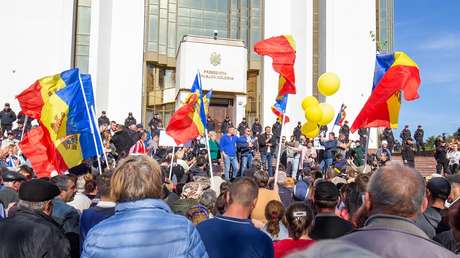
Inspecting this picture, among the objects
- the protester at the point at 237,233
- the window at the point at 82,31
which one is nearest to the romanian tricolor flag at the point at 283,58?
the protester at the point at 237,233

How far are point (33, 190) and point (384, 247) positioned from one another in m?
2.74

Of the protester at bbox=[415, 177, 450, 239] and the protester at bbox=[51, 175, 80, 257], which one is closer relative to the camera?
the protester at bbox=[415, 177, 450, 239]

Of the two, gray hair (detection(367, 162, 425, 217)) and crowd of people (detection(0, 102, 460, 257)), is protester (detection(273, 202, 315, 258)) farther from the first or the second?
gray hair (detection(367, 162, 425, 217))

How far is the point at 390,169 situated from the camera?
238 centimetres

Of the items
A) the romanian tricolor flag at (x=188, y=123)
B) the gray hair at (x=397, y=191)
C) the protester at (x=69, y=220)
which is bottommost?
the protester at (x=69, y=220)

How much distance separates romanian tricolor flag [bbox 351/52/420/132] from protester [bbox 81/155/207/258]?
7.12 m

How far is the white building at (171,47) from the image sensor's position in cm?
3120

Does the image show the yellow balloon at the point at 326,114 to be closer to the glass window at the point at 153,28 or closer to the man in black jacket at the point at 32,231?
the man in black jacket at the point at 32,231

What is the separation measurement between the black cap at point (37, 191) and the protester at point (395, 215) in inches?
96.7

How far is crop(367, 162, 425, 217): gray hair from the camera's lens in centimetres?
227

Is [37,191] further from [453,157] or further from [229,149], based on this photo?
[453,157]

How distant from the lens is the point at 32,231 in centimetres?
354

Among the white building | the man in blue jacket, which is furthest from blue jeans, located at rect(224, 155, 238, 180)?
the white building

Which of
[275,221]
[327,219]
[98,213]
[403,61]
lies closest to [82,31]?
[403,61]
